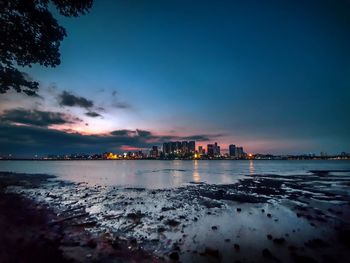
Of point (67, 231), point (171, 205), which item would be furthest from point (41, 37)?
point (171, 205)

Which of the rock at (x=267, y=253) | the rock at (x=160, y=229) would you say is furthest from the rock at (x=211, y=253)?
the rock at (x=160, y=229)

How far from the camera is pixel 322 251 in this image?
7891 mm

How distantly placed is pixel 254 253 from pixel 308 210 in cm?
912

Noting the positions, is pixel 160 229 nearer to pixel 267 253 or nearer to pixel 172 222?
pixel 172 222

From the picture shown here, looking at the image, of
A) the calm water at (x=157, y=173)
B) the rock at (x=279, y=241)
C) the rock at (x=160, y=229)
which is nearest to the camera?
the rock at (x=279, y=241)

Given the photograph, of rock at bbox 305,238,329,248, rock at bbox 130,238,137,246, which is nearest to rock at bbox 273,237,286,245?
rock at bbox 305,238,329,248

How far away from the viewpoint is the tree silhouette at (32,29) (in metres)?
11.9

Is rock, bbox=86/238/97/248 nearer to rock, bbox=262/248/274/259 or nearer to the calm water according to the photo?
rock, bbox=262/248/274/259

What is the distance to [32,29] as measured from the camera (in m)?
13.1

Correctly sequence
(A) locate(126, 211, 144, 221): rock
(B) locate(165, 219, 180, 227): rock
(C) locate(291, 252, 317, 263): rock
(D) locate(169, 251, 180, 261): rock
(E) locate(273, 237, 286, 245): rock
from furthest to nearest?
1. (A) locate(126, 211, 144, 221): rock
2. (B) locate(165, 219, 180, 227): rock
3. (E) locate(273, 237, 286, 245): rock
4. (D) locate(169, 251, 180, 261): rock
5. (C) locate(291, 252, 317, 263): rock

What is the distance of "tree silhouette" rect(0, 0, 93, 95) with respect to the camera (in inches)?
469

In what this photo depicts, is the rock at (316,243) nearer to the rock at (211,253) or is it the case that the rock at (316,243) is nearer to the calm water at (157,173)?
the rock at (211,253)

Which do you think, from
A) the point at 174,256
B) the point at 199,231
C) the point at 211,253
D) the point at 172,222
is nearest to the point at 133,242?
the point at 174,256

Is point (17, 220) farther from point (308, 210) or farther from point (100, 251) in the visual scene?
point (308, 210)
